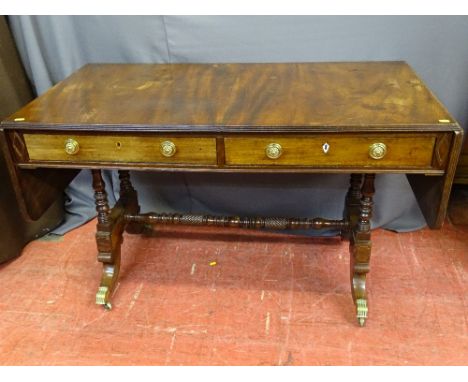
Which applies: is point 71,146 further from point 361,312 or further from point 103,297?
point 361,312

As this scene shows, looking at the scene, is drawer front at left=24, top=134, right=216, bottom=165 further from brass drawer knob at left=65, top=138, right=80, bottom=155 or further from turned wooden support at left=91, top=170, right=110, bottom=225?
turned wooden support at left=91, top=170, right=110, bottom=225

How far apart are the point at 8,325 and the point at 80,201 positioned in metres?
0.82

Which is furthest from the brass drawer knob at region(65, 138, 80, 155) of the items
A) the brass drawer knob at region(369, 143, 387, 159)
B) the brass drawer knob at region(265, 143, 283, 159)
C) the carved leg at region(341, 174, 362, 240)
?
the carved leg at region(341, 174, 362, 240)

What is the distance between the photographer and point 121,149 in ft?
4.77

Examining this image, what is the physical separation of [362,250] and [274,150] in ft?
2.15

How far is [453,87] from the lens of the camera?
203cm

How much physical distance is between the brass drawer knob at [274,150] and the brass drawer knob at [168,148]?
0.30 meters

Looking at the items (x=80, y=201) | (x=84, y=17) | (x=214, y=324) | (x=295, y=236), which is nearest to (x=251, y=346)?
(x=214, y=324)

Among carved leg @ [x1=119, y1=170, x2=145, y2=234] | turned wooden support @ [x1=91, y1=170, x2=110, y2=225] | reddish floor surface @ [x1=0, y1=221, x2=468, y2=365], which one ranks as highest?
turned wooden support @ [x1=91, y1=170, x2=110, y2=225]

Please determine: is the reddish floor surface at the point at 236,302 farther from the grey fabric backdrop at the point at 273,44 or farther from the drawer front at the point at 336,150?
the drawer front at the point at 336,150

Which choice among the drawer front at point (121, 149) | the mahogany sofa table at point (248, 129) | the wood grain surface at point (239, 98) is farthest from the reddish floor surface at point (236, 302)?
the wood grain surface at point (239, 98)

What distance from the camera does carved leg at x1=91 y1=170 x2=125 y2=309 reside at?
1.85 meters

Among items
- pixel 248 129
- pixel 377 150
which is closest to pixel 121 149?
pixel 248 129

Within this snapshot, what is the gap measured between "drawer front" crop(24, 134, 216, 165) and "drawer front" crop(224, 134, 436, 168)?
102mm
